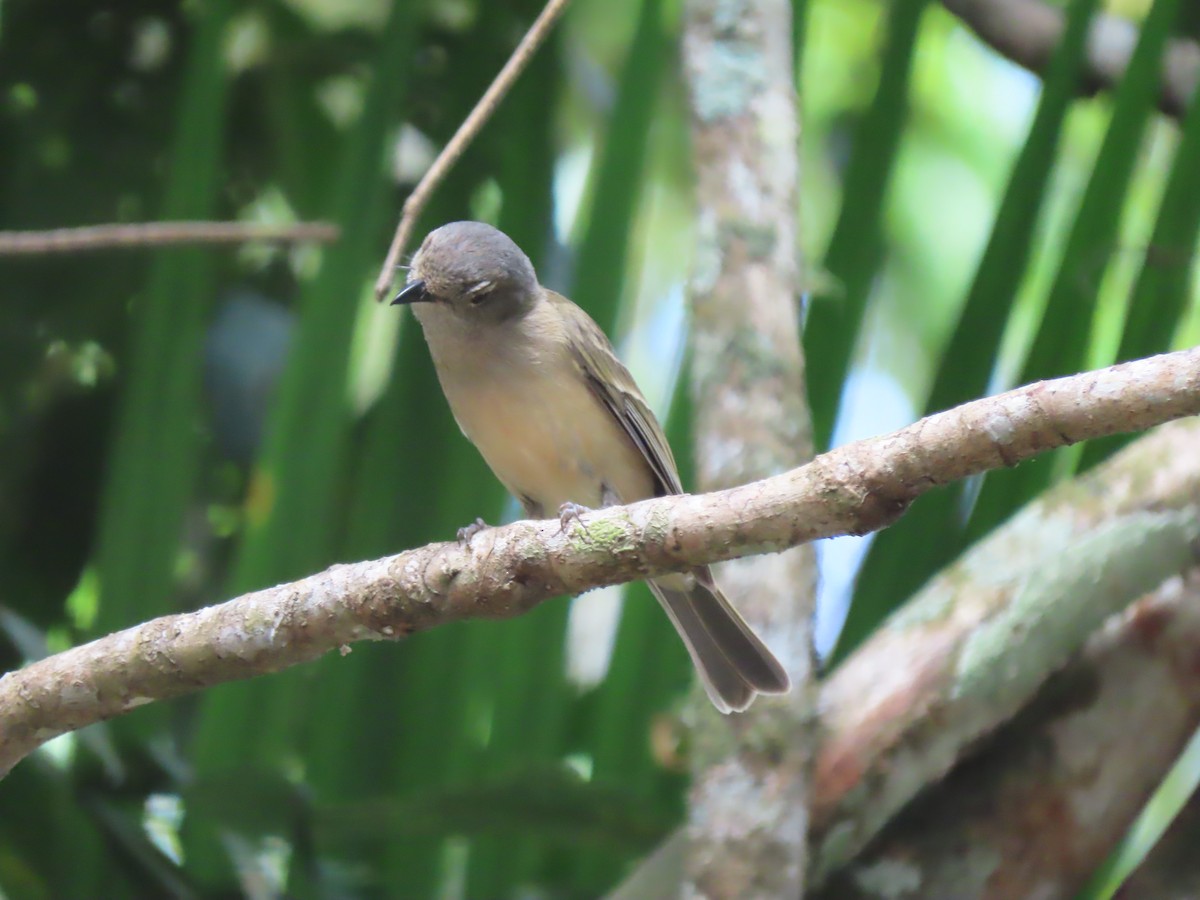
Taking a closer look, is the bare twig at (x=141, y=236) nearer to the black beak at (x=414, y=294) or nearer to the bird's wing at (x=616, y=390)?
the black beak at (x=414, y=294)

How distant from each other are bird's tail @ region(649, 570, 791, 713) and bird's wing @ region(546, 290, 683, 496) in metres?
0.27

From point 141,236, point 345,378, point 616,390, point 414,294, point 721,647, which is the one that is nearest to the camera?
point 141,236

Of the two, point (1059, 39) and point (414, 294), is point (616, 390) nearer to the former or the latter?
point (414, 294)

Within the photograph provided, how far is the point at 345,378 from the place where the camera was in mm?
4328

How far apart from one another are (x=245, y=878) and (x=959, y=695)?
1879mm

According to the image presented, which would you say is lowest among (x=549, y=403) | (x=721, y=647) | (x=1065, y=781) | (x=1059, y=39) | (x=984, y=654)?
(x=1065, y=781)

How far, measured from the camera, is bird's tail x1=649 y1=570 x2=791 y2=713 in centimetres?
342

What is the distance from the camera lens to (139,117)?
497cm

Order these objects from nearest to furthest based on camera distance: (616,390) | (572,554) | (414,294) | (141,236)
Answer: (572,554) → (141,236) → (414,294) → (616,390)

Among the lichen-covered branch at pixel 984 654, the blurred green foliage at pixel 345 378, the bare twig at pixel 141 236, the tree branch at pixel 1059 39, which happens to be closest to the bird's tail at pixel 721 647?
the lichen-covered branch at pixel 984 654

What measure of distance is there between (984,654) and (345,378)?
6.82ft

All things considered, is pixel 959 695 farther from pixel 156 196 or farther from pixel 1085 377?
pixel 156 196

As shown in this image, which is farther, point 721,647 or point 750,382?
point 750,382

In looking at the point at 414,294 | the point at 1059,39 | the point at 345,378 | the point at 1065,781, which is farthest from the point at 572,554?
the point at 1059,39
